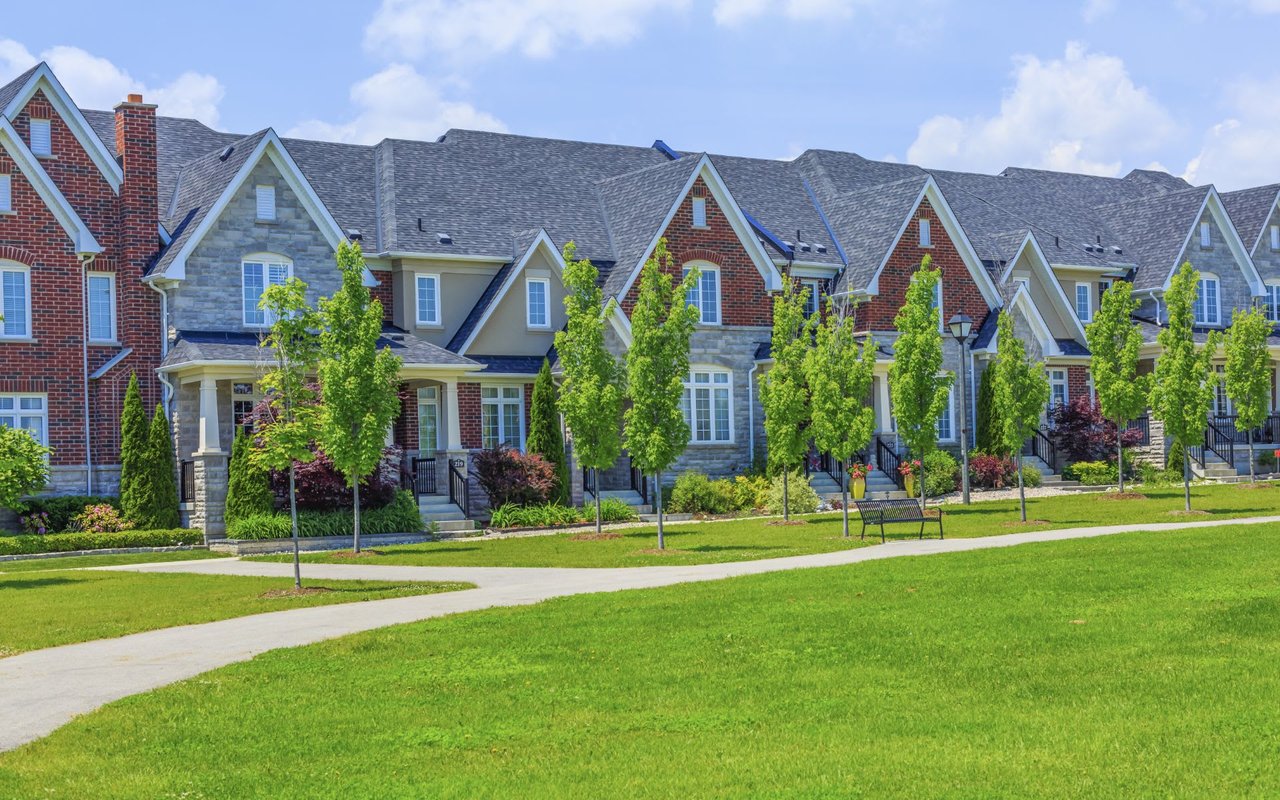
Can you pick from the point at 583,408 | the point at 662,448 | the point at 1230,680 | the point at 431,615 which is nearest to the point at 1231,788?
the point at 1230,680

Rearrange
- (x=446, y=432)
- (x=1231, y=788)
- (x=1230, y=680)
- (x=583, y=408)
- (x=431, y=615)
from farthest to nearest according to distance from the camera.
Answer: (x=446, y=432)
(x=583, y=408)
(x=431, y=615)
(x=1230, y=680)
(x=1231, y=788)

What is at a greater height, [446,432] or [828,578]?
[446,432]

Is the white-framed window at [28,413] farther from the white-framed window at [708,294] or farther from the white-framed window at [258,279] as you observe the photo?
the white-framed window at [708,294]

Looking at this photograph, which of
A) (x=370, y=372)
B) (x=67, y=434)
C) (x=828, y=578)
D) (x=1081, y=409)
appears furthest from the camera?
(x=1081, y=409)

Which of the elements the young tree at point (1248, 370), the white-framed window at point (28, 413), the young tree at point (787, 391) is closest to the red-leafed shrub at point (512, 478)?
the young tree at point (787, 391)

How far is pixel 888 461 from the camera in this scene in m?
40.6

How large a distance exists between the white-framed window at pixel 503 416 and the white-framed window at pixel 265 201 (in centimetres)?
667

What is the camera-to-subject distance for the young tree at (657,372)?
26859 mm

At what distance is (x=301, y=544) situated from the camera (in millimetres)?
30219

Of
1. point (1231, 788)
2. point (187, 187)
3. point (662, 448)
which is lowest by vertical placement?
point (1231, 788)

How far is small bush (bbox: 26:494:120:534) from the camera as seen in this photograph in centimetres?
3108

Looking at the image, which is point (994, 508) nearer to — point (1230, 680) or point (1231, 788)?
point (1230, 680)

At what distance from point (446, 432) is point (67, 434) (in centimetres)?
820

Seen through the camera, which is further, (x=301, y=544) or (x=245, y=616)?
(x=301, y=544)
